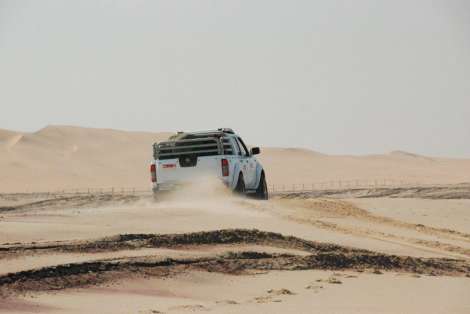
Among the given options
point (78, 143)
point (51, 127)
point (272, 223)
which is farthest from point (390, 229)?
point (51, 127)

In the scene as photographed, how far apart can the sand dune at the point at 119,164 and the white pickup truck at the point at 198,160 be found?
7995 cm

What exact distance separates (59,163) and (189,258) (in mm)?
114186

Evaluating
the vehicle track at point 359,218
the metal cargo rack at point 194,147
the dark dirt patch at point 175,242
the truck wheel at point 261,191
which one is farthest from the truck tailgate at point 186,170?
the dark dirt patch at point 175,242

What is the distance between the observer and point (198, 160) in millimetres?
22594

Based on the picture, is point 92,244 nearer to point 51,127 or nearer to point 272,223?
point 272,223

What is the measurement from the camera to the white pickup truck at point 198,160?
74.2 feet

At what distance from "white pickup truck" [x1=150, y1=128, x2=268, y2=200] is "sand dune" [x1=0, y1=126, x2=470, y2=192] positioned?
80.0 metres

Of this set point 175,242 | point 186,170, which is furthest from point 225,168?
point 175,242

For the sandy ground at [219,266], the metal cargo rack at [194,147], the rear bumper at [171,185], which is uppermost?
the metal cargo rack at [194,147]

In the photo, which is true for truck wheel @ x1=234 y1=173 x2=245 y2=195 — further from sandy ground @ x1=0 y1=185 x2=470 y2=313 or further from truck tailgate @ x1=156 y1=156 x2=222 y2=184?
sandy ground @ x1=0 y1=185 x2=470 y2=313

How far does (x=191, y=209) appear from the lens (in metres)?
19.8

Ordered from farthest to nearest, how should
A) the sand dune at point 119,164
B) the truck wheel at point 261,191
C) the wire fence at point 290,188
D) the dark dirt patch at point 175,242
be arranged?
the sand dune at point 119,164, the wire fence at point 290,188, the truck wheel at point 261,191, the dark dirt patch at point 175,242

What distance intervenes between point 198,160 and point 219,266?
1007 cm

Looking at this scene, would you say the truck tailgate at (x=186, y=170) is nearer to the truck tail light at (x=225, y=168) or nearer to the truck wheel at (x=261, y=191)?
the truck tail light at (x=225, y=168)
